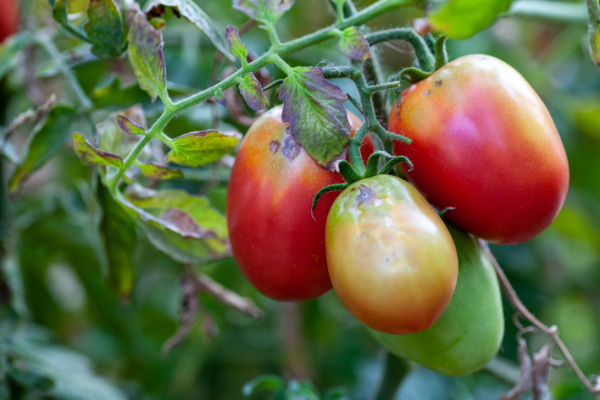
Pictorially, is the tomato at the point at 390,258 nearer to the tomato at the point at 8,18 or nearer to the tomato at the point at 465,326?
the tomato at the point at 465,326

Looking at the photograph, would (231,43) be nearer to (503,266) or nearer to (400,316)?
(400,316)

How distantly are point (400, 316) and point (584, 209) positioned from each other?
113 centimetres

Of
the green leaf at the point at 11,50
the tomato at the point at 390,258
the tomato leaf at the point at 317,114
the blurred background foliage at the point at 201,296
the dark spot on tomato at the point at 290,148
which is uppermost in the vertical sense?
the green leaf at the point at 11,50

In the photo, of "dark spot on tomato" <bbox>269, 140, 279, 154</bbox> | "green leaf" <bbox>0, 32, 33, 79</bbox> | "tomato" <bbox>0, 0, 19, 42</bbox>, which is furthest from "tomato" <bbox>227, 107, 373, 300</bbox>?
"tomato" <bbox>0, 0, 19, 42</bbox>

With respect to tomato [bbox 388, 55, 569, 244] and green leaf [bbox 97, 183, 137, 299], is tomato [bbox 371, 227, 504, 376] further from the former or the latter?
green leaf [bbox 97, 183, 137, 299]

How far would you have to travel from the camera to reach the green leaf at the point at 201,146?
A: 1.56 ft

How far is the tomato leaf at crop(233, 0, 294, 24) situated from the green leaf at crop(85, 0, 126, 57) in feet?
0.51

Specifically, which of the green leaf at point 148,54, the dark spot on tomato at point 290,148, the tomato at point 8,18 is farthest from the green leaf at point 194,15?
the tomato at point 8,18

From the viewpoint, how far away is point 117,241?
2.07 feet

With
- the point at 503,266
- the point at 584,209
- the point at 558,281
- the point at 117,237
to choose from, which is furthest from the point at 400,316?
the point at 584,209

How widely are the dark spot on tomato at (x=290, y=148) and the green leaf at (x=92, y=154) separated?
0.13 meters

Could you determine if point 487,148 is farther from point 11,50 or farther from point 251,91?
point 11,50

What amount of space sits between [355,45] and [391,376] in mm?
383

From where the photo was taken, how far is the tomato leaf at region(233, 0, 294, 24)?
0.44m
